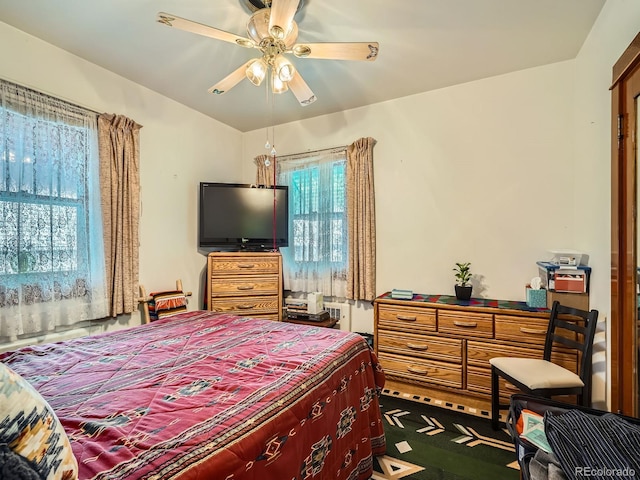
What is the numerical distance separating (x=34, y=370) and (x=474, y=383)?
2.74m

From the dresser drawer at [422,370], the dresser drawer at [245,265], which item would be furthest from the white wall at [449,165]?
the dresser drawer at [422,370]

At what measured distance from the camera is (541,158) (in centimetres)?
256

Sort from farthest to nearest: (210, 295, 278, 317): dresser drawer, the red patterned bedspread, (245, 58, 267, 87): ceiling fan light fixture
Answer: (210, 295, 278, 317): dresser drawer
(245, 58, 267, 87): ceiling fan light fixture
the red patterned bedspread

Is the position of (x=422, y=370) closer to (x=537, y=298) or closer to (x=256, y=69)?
(x=537, y=298)

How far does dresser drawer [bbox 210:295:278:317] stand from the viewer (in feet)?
10.2

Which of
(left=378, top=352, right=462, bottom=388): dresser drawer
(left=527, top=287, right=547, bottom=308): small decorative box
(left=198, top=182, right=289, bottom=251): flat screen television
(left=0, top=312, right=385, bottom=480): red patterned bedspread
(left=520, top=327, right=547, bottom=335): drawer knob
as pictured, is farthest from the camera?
(left=198, top=182, right=289, bottom=251): flat screen television

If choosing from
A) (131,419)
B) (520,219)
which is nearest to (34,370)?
(131,419)

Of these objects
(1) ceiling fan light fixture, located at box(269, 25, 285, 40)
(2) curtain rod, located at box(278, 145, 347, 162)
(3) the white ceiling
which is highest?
(3) the white ceiling

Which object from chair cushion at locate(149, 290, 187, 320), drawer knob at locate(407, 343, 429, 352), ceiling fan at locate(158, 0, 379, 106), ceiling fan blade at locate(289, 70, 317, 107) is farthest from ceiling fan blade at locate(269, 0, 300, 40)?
drawer knob at locate(407, 343, 429, 352)

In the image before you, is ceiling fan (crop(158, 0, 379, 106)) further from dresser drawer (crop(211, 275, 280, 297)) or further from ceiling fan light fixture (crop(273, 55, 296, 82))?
dresser drawer (crop(211, 275, 280, 297))

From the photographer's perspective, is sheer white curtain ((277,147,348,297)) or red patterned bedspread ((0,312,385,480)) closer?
red patterned bedspread ((0,312,385,480))

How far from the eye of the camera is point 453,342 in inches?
97.1

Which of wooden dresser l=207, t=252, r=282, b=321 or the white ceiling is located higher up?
the white ceiling

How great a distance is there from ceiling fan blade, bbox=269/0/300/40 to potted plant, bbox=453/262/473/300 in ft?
7.46
